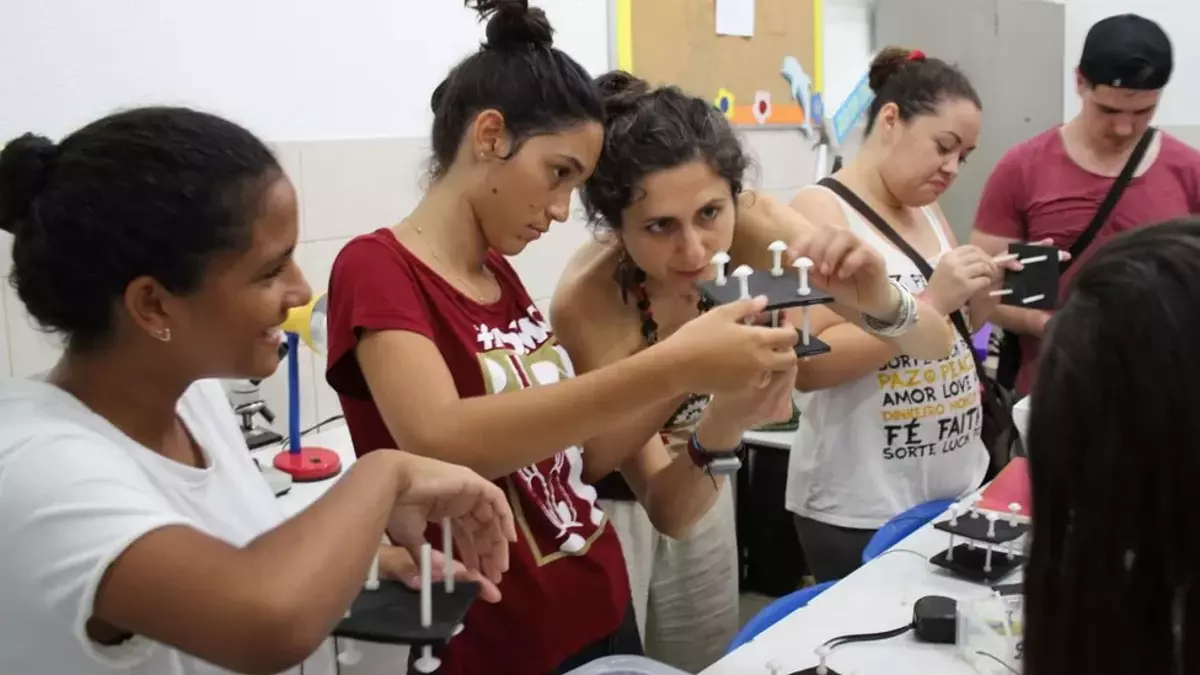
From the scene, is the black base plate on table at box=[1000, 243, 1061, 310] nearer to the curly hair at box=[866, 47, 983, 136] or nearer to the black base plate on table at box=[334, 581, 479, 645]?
the curly hair at box=[866, 47, 983, 136]

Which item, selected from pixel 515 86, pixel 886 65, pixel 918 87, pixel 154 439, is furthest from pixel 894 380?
pixel 154 439

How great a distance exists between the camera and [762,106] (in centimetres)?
348

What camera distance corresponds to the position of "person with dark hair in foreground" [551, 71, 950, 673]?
4.41 ft

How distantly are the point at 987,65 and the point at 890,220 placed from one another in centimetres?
234

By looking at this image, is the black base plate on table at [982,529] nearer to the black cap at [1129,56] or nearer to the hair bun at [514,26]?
Answer: the hair bun at [514,26]

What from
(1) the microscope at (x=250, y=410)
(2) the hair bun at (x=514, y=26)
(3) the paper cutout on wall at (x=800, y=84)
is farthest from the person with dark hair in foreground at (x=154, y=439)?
(3) the paper cutout on wall at (x=800, y=84)

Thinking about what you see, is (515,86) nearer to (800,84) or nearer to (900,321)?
(900,321)

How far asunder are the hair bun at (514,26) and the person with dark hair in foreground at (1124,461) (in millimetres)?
739

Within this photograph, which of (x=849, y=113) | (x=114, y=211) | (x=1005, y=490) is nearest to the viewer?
(x=114, y=211)

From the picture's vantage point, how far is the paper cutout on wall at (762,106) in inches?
136

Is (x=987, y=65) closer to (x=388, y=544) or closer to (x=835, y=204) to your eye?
(x=835, y=204)

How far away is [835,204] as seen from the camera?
1684 mm

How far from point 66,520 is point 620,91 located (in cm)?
100

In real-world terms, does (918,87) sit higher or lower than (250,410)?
higher
